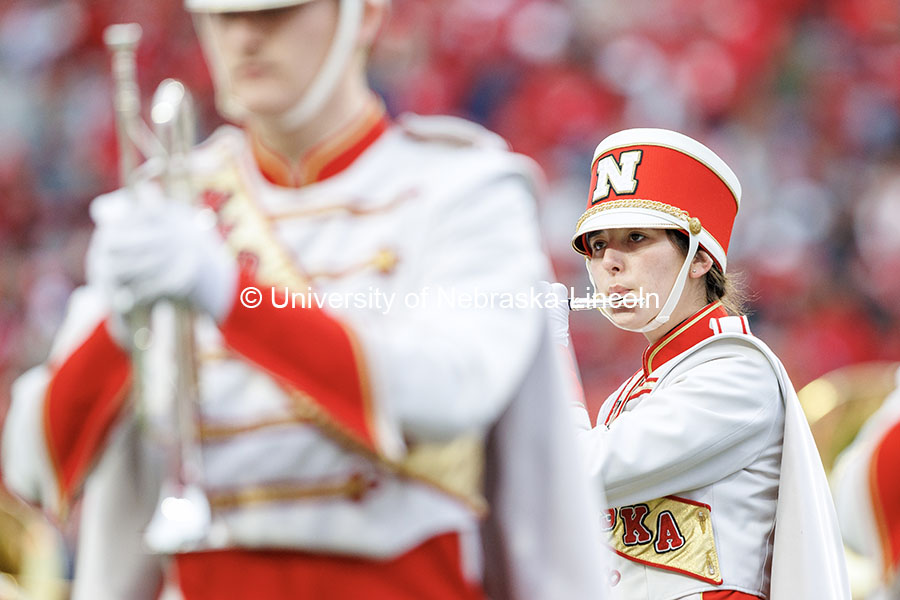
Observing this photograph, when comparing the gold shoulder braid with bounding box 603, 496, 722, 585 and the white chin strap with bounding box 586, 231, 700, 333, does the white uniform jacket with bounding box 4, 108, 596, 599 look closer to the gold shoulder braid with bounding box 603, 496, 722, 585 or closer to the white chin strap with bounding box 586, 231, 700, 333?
the gold shoulder braid with bounding box 603, 496, 722, 585

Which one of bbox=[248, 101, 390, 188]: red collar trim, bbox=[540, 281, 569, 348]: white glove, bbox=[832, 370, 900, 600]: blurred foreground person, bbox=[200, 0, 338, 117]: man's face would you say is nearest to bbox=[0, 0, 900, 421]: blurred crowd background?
bbox=[832, 370, 900, 600]: blurred foreground person

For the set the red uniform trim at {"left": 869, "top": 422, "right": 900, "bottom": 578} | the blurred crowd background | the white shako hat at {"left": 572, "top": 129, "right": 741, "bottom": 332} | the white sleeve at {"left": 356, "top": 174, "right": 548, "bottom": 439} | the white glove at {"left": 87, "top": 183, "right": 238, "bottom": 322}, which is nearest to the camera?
the white glove at {"left": 87, "top": 183, "right": 238, "bottom": 322}

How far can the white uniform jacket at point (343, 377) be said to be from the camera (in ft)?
4.81

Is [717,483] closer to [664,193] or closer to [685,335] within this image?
[685,335]

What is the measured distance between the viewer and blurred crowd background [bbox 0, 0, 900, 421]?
7.12 m

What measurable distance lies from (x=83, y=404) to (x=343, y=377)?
309mm

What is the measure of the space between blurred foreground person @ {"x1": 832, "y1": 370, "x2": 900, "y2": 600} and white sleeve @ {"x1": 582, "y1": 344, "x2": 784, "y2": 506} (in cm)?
37

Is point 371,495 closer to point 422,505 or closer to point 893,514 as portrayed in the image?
point 422,505

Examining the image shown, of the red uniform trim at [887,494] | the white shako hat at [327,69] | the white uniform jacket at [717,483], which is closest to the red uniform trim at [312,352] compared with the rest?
the white shako hat at [327,69]

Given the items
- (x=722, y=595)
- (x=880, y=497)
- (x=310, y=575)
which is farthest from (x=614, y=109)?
(x=310, y=575)

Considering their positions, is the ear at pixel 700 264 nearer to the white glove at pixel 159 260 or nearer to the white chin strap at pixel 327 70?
the white chin strap at pixel 327 70

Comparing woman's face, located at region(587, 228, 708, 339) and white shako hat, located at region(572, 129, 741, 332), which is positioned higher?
white shako hat, located at region(572, 129, 741, 332)

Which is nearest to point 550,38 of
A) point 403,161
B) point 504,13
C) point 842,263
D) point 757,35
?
point 504,13

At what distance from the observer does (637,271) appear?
2.37m
